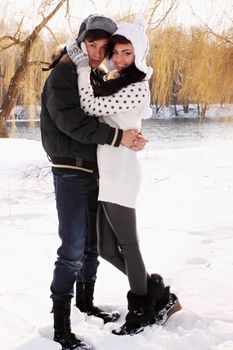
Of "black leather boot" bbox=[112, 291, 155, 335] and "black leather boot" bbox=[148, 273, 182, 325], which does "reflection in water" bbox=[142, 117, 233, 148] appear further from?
"black leather boot" bbox=[112, 291, 155, 335]

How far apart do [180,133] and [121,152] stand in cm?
1579

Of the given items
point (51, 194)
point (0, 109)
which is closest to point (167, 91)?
point (51, 194)

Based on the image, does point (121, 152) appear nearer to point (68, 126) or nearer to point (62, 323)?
point (68, 126)

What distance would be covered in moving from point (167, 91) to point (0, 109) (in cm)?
275

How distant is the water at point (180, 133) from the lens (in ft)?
46.4

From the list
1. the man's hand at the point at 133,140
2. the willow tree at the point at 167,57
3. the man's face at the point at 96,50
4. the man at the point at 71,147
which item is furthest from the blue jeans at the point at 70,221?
the willow tree at the point at 167,57

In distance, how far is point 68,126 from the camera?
171 cm

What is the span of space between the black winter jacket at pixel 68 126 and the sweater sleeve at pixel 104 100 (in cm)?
3

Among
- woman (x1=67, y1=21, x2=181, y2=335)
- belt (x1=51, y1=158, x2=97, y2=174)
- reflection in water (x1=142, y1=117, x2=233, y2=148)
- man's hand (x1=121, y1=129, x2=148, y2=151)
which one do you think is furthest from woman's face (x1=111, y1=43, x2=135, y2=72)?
reflection in water (x1=142, y1=117, x2=233, y2=148)

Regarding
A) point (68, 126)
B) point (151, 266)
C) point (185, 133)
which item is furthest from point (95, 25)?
point (185, 133)

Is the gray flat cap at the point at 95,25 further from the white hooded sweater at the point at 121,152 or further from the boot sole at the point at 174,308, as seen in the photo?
the boot sole at the point at 174,308

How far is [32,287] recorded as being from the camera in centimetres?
244

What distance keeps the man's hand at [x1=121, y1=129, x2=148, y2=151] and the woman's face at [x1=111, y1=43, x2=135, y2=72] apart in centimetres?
25

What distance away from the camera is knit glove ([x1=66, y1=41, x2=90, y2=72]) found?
5.70 feet
